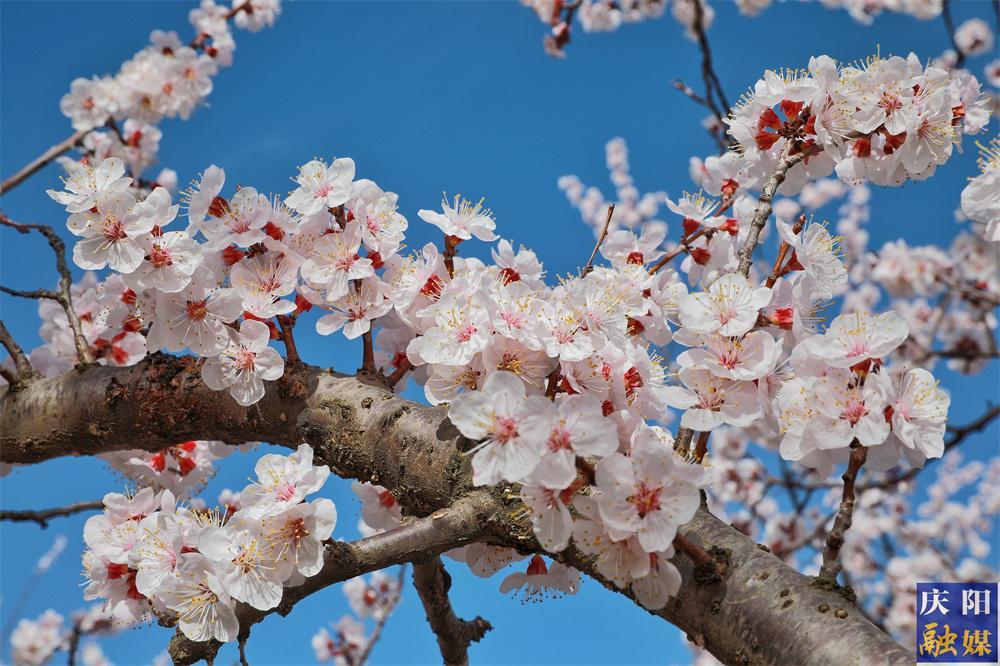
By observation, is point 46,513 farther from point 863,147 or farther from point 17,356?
point 863,147

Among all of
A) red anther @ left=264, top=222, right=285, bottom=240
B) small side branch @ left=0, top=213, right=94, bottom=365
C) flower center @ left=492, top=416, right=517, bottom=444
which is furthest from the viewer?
small side branch @ left=0, top=213, right=94, bottom=365

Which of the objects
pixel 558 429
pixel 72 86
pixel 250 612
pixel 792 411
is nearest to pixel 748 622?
pixel 792 411

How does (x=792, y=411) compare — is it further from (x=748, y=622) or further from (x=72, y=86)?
(x=72, y=86)

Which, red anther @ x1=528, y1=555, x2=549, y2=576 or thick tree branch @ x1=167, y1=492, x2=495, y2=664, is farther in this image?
red anther @ x1=528, y1=555, x2=549, y2=576

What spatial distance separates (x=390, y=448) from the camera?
74.6 inches

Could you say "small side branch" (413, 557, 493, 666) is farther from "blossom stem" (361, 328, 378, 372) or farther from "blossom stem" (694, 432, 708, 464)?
"blossom stem" (694, 432, 708, 464)

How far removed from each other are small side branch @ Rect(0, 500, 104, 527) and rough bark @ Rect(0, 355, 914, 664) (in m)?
0.38

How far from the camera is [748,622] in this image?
148 centimetres

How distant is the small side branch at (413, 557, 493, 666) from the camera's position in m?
2.28

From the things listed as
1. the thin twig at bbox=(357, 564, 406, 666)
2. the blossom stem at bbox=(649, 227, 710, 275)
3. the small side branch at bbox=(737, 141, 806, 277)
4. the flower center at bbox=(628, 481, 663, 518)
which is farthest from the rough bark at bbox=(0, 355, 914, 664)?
the thin twig at bbox=(357, 564, 406, 666)

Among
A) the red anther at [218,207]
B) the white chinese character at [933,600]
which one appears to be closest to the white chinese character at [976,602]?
the white chinese character at [933,600]

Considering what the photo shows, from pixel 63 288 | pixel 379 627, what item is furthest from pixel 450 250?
pixel 379 627

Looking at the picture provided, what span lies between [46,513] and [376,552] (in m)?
2.07

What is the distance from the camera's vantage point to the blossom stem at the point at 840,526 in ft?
4.89
